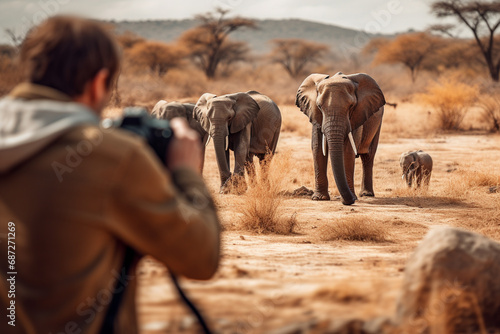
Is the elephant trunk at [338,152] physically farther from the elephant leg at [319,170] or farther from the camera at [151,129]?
the camera at [151,129]

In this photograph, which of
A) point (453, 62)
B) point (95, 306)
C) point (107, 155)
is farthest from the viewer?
point (453, 62)

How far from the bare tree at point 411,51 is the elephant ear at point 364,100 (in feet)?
118

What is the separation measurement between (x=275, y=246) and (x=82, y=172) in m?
4.59

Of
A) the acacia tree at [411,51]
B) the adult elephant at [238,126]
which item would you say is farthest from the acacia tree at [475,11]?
the adult elephant at [238,126]

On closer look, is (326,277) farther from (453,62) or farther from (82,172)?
(453,62)

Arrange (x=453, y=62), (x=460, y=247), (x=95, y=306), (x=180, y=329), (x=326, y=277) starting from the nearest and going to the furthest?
(x=95, y=306)
(x=180, y=329)
(x=460, y=247)
(x=326, y=277)
(x=453, y=62)

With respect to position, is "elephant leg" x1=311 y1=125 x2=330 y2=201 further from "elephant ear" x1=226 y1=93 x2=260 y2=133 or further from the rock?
the rock

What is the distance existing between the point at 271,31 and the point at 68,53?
116 m

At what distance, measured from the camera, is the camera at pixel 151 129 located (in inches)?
76.7

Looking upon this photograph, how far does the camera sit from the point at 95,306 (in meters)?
1.79

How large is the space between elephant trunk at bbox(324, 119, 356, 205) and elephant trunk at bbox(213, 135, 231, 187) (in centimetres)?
209

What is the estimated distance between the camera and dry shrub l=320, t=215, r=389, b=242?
21.9ft

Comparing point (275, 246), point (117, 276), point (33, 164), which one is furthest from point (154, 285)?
point (275, 246)

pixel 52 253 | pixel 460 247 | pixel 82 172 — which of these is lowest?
pixel 460 247
